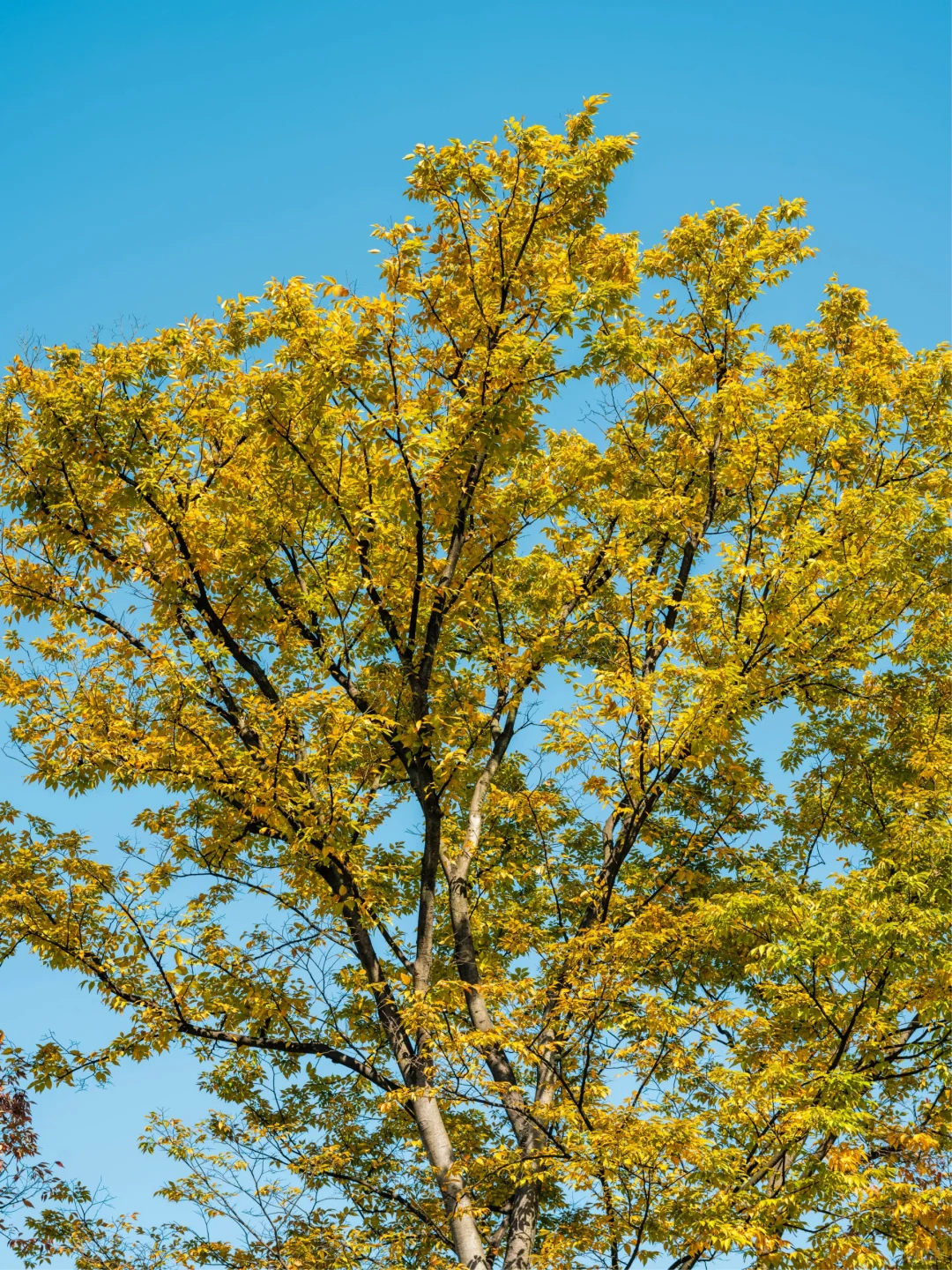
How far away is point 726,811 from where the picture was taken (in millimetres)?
12039

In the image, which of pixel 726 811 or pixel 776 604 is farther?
pixel 726 811

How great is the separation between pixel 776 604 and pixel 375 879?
4.87m

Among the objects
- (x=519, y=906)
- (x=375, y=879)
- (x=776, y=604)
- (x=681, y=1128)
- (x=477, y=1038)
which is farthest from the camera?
(x=519, y=906)

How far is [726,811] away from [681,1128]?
4638 mm

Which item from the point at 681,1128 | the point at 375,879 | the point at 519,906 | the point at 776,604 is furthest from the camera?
the point at 519,906

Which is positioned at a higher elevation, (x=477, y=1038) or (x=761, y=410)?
(x=761, y=410)

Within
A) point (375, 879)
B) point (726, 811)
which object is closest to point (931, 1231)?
point (726, 811)

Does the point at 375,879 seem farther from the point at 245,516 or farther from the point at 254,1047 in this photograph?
the point at 245,516

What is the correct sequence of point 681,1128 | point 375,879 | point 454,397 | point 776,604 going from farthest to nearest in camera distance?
1. point 375,879
2. point 776,604
3. point 454,397
4. point 681,1128

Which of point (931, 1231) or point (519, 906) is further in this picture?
point (519, 906)

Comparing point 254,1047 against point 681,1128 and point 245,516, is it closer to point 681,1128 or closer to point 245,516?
point 681,1128

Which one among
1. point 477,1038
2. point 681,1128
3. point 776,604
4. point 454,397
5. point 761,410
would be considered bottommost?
point 681,1128

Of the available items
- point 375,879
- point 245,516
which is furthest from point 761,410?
point 375,879

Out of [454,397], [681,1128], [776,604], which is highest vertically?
[454,397]
